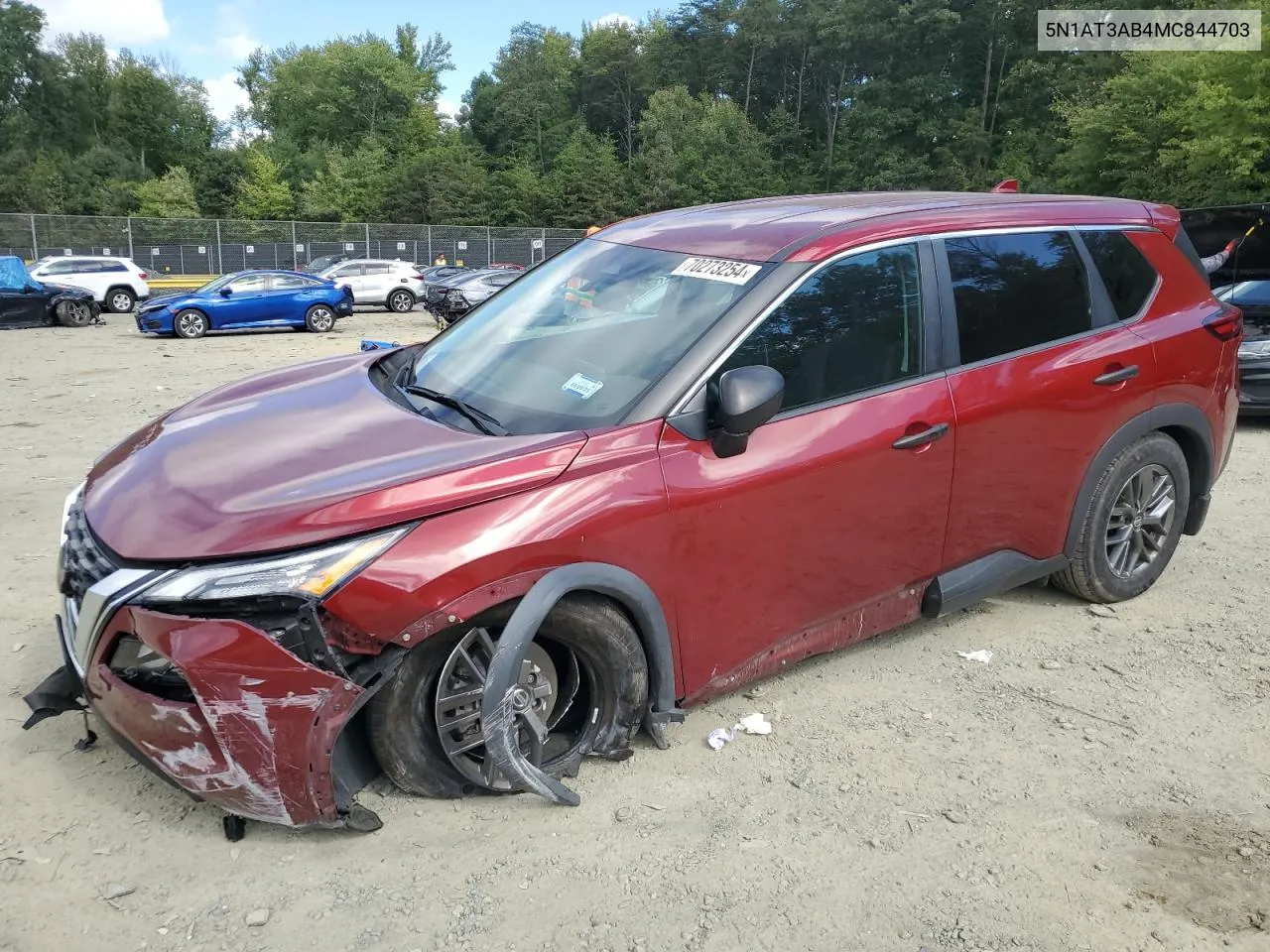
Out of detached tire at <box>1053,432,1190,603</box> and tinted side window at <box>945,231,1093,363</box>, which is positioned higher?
tinted side window at <box>945,231,1093,363</box>

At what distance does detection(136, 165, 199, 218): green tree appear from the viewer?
63.6 meters

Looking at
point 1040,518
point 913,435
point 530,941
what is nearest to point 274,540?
point 530,941

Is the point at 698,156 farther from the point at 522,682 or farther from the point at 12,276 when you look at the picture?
the point at 522,682

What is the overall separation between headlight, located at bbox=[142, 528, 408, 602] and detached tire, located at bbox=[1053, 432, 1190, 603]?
124 inches

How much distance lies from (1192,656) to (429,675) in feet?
10.5

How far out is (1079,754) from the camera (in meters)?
3.21

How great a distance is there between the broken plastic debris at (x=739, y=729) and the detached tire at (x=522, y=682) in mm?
337

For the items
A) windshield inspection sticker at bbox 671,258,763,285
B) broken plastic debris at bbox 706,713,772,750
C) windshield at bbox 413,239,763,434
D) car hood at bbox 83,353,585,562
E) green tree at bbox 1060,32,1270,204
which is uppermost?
green tree at bbox 1060,32,1270,204

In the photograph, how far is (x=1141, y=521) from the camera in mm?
4336

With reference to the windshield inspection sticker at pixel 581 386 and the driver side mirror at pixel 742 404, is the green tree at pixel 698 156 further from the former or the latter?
the driver side mirror at pixel 742 404

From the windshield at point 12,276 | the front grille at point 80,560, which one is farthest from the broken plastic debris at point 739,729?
the windshield at point 12,276

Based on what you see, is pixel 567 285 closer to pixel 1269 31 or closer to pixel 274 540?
pixel 274 540

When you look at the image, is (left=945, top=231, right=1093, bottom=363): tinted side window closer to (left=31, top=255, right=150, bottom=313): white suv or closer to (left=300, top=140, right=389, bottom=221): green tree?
(left=31, top=255, right=150, bottom=313): white suv

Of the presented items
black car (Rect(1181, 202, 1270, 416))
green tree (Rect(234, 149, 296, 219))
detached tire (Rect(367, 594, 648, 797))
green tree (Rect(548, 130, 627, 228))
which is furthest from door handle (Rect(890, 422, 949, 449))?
green tree (Rect(234, 149, 296, 219))
